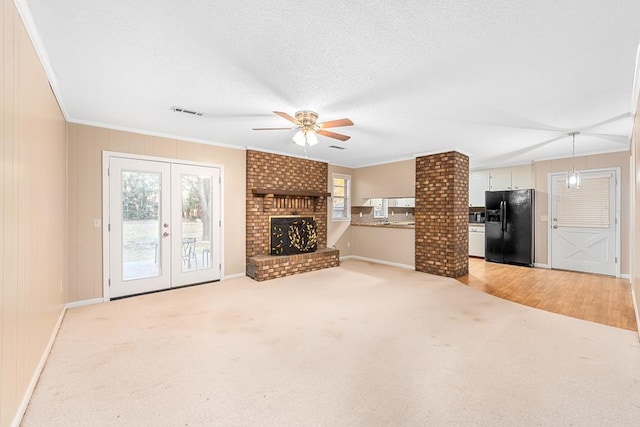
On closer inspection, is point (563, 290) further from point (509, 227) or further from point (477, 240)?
point (477, 240)

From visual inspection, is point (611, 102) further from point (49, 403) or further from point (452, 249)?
point (49, 403)

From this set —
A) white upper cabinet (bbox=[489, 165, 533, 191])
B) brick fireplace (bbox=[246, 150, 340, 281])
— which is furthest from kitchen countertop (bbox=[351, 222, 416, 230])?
white upper cabinet (bbox=[489, 165, 533, 191])

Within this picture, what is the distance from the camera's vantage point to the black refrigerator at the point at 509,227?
250 inches

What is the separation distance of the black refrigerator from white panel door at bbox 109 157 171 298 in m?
7.06

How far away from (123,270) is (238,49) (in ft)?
12.2

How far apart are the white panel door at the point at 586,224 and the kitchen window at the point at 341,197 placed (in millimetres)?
4550

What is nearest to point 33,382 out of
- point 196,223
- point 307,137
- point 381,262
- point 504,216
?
Answer: point 196,223

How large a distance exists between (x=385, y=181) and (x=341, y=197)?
1.26m

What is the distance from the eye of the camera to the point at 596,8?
1.67 metres

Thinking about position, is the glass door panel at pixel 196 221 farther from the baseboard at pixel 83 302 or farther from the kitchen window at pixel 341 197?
the kitchen window at pixel 341 197

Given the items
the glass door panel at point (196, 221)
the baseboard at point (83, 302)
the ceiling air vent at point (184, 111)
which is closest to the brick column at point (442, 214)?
the glass door panel at point (196, 221)

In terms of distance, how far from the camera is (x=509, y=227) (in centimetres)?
660

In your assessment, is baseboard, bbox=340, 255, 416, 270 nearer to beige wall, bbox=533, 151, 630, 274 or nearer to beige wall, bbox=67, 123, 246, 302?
beige wall, bbox=533, 151, 630, 274

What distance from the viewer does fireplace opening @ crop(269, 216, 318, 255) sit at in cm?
562
